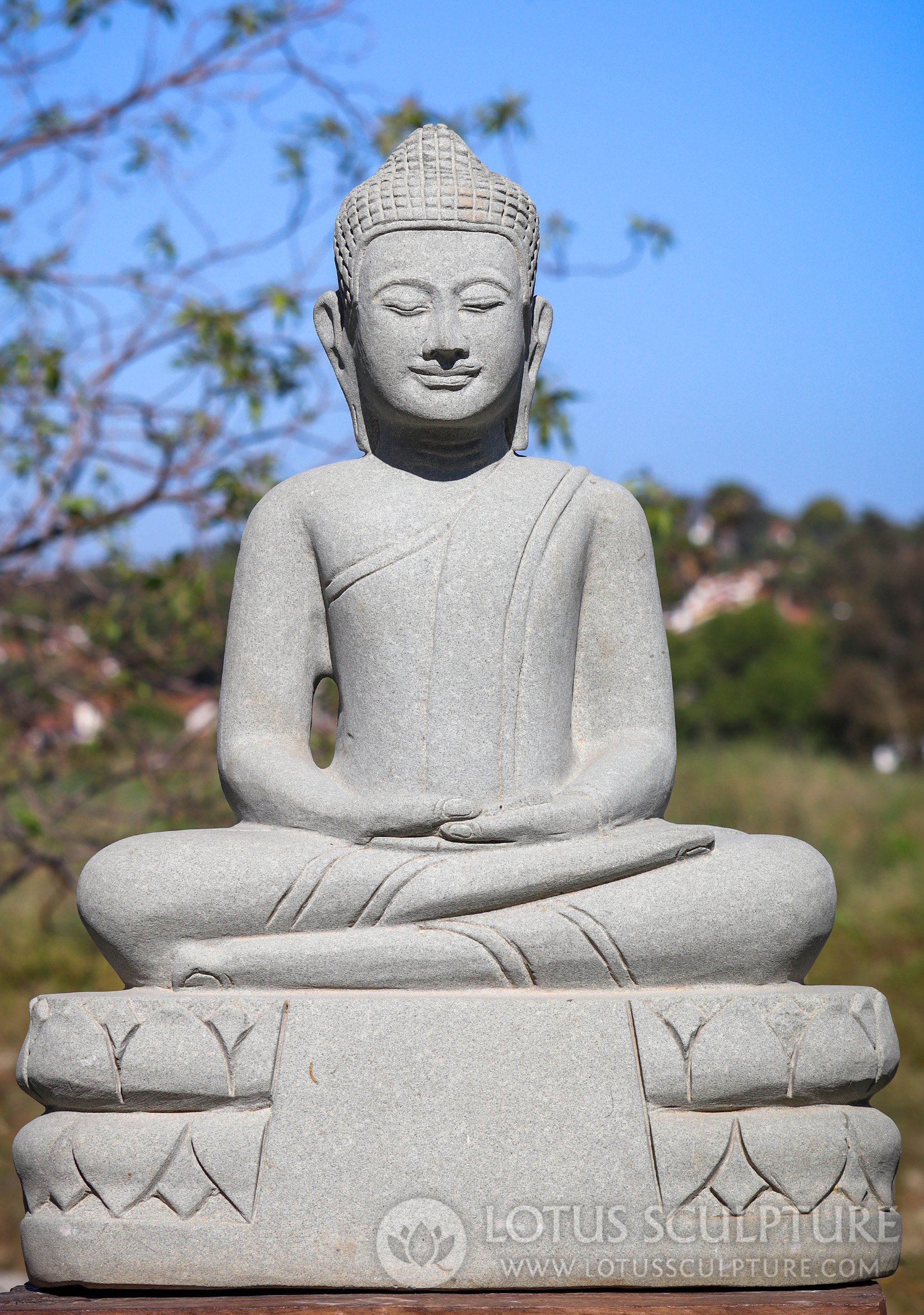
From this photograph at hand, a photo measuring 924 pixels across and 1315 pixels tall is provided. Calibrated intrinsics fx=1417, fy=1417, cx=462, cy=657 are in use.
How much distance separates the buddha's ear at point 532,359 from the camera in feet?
13.0

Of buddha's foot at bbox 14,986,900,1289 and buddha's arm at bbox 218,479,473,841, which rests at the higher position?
buddha's arm at bbox 218,479,473,841

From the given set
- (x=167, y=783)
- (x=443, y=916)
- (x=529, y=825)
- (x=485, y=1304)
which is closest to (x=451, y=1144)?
(x=485, y=1304)

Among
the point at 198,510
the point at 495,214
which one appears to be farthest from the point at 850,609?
the point at 495,214

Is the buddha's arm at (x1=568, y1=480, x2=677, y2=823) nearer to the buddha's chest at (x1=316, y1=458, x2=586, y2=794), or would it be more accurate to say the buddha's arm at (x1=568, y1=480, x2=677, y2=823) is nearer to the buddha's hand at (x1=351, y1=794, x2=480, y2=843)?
the buddha's chest at (x1=316, y1=458, x2=586, y2=794)

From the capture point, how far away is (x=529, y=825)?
329cm

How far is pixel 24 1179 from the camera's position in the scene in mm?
3131

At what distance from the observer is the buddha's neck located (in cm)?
378

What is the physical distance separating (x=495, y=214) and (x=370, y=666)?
1.24 meters

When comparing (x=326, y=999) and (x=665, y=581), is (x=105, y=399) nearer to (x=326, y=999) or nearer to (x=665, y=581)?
(x=665, y=581)

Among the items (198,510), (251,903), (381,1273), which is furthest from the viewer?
(198,510)

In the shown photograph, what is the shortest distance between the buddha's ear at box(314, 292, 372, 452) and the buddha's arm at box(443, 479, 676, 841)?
682mm

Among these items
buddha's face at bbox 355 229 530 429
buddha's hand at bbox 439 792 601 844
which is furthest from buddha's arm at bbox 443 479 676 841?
buddha's face at bbox 355 229 530 429

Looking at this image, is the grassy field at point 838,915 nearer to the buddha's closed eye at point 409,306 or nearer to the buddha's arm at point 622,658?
the buddha's arm at point 622,658

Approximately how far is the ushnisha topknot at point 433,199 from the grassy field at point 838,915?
2833 mm
